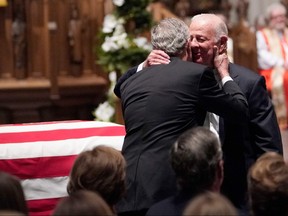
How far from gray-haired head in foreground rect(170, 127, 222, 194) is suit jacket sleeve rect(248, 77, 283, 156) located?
0.77 m

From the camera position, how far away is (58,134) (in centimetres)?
472

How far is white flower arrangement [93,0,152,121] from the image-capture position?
7836 millimetres

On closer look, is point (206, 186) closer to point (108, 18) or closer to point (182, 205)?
point (182, 205)

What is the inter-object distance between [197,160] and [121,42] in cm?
463

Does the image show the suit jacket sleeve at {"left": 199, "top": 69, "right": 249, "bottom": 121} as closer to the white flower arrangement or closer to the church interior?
the white flower arrangement

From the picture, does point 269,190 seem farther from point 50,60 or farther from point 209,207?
point 50,60

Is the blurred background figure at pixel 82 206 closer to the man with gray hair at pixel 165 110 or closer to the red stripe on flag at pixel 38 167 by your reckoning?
the man with gray hair at pixel 165 110

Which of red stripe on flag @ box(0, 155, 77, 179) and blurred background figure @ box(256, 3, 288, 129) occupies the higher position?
red stripe on flag @ box(0, 155, 77, 179)

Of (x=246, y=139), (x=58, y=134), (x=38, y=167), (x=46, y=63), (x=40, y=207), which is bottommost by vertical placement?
(x=46, y=63)

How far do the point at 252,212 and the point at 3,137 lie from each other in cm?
190

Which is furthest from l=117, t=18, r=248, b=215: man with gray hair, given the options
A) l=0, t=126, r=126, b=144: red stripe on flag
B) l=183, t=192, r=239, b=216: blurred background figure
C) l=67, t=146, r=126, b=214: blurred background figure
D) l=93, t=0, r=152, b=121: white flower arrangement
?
l=93, t=0, r=152, b=121: white flower arrangement

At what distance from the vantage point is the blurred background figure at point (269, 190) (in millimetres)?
3119

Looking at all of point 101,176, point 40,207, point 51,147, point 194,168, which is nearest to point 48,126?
point 51,147

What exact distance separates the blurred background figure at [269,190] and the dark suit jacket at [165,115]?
2.29 feet
